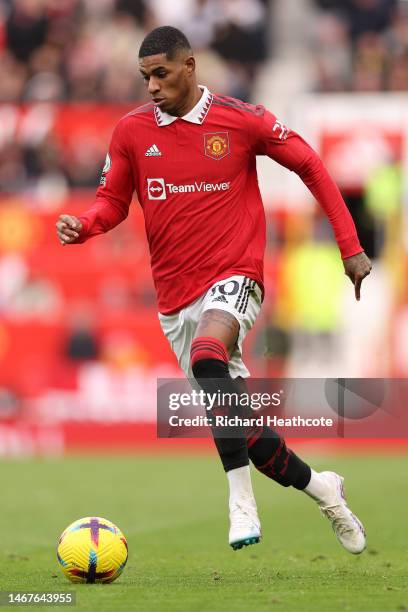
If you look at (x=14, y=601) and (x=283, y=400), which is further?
(x=283, y=400)

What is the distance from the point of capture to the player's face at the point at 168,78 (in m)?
6.93

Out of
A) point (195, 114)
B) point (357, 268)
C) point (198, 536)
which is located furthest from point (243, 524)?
point (198, 536)

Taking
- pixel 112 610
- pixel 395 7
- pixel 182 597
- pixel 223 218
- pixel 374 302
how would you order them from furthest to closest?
pixel 395 7
pixel 374 302
pixel 223 218
pixel 182 597
pixel 112 610

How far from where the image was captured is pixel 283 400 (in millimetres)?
7324

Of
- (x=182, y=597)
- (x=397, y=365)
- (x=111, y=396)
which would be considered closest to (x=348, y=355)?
(x=397, y=365)

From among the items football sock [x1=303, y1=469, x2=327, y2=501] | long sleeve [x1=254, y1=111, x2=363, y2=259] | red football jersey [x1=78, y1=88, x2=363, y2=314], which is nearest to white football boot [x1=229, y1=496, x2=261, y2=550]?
football sock [x1=303, y1=469, x2=327, y2=501]

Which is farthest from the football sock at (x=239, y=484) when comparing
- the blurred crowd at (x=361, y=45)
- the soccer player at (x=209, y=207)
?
the blurred crowd at (x=361, y=45)

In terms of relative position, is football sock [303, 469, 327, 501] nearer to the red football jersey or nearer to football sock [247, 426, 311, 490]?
football sock [247, 426, 311, 490]

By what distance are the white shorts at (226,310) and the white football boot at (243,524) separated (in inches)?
27.6

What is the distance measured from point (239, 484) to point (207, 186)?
155 cm

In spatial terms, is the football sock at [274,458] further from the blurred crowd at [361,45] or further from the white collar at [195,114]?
the blurred crowd at [361,45]

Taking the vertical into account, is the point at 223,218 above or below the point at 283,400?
above

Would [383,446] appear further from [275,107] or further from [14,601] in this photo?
[14,601]

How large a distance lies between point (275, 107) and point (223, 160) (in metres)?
15.0
